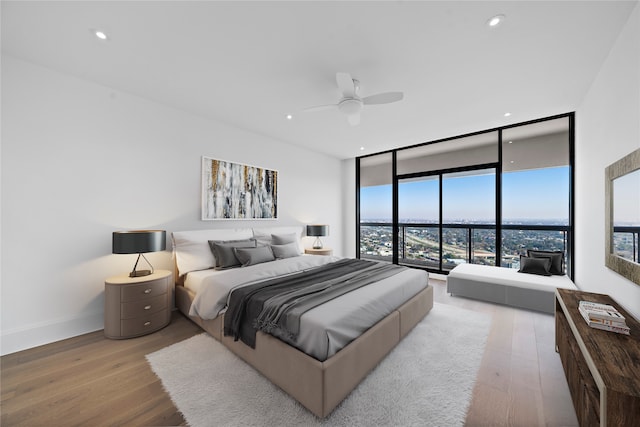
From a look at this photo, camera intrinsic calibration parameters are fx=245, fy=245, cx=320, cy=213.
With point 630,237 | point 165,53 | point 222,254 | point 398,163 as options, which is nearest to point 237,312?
point 222,254

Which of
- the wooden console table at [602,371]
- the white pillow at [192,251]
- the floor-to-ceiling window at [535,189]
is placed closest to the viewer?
the wooden console table at [602,371]

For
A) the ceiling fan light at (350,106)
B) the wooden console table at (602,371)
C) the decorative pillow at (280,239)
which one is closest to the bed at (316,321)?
the decorative pillow at (280,239)

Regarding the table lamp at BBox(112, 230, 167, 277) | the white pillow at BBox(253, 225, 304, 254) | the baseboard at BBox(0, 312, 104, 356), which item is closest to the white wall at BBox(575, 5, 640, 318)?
the white pillow at BBox(253, 225, 304, 254)

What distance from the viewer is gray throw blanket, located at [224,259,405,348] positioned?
1838 mm

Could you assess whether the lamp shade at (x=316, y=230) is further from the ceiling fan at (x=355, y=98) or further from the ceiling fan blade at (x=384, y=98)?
the ceiling fan blade at (x=384, y=98)

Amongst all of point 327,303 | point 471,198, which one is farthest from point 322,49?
point 471,198

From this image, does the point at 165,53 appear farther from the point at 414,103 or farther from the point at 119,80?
the point at 414,103

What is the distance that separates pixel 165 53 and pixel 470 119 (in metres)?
3.95

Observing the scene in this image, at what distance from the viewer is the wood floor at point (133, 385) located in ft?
5.14

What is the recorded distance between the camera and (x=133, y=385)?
186cm

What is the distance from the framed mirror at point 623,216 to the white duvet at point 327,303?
5.29ft

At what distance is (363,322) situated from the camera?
6.42 feet

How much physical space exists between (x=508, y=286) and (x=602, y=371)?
8.66 feet

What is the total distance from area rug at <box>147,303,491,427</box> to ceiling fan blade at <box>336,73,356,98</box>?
250 cm
